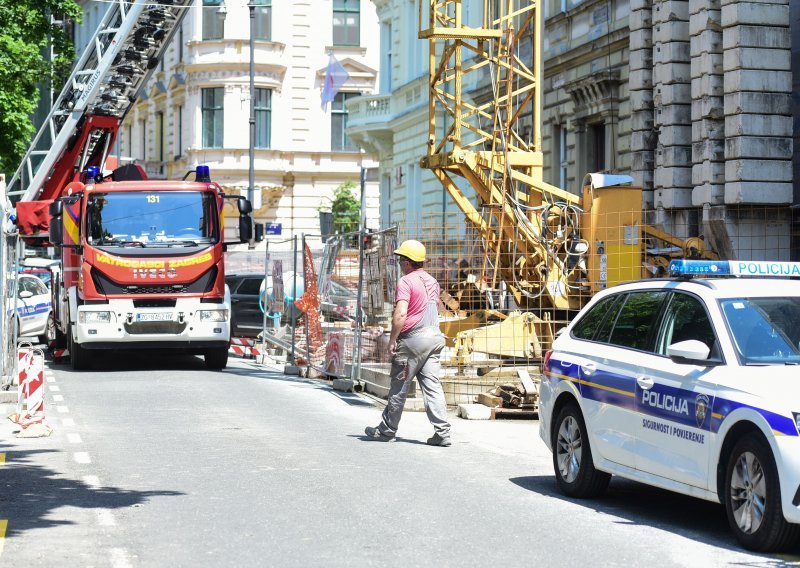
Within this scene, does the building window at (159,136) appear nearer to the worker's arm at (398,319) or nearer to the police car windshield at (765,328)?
the worker's arm at (398,319)

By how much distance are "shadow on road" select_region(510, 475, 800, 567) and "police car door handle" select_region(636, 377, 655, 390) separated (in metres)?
0.84

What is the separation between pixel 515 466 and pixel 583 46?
1842cm

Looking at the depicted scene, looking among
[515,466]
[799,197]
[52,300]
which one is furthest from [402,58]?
[515,466]

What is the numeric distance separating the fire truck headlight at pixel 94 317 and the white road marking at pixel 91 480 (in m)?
11.6

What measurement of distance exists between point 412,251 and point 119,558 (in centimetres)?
609

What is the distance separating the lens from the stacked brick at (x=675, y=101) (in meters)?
25.3

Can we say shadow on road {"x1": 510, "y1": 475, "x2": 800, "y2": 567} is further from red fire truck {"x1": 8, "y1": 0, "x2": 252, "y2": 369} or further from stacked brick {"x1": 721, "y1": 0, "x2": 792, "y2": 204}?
stacked brick {"x1": 721, "y1": 0, "x2": 792, "y2": 204}

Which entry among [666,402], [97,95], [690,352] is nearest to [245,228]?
[97,95]

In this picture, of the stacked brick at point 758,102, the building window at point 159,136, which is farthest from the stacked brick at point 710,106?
the building window at point 159,136

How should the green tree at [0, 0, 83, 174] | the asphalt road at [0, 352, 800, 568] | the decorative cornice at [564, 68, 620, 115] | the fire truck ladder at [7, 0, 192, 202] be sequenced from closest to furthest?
1. the asphalt road at [0, 352, 800, 568]
2. the fire truck ladder at [7, 0, 192, 202]
3. the decorative cornice at [564, 68, 620, 115]
4. the green tree at [0, 0, 83, 174]

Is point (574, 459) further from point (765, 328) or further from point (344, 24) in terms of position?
point (344, 24)

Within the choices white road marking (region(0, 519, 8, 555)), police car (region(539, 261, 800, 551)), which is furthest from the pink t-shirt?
white road marking (region(0, 519, 8, 555))

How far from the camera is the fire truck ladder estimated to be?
26422 mm

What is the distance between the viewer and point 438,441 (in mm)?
13688
